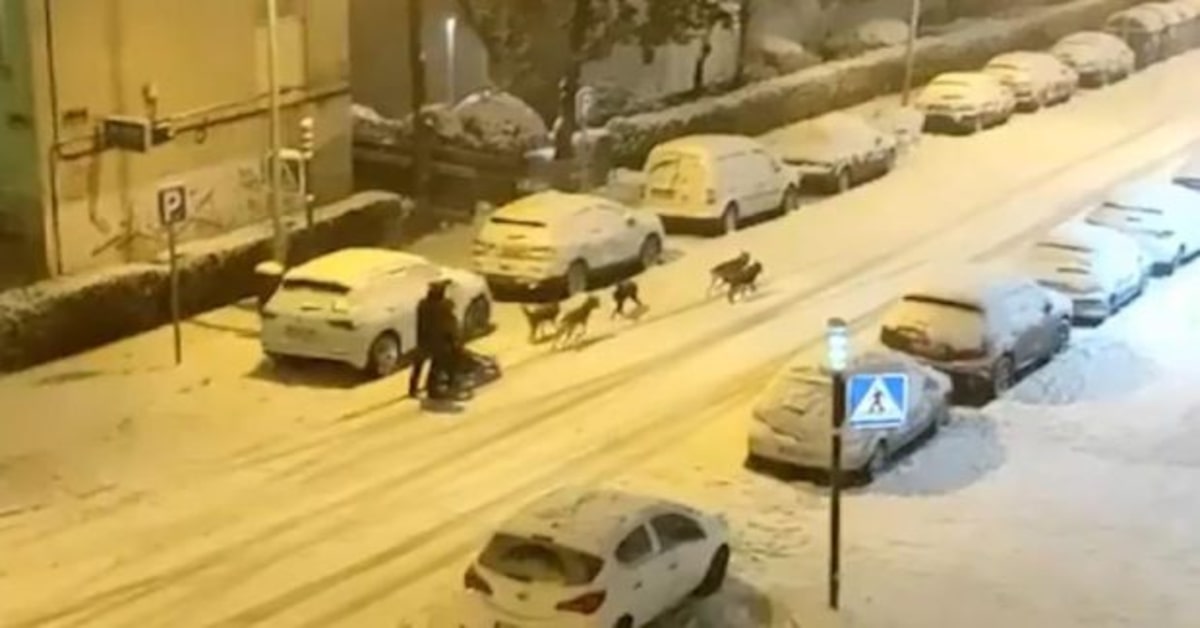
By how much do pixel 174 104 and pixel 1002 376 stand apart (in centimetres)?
1199

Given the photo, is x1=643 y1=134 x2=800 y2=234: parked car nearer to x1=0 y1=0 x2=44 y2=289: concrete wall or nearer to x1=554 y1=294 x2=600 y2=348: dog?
x1=554 y1=294 x2=600 y2=348: dog

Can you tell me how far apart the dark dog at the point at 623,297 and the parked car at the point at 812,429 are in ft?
16.6

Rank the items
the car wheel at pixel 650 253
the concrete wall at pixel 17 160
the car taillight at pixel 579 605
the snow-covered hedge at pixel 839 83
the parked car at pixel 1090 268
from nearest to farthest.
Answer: the car taillight at pixel 579 605, the concrete wall at pixel 17 160, the parked car at pixel 1090 268, the car wheel at pixel 650 253, the snow-covered hedge at pixel 839 83

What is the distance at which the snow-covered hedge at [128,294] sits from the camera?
26.9 metres

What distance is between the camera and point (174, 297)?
28.0 m

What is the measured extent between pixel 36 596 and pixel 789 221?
58.2 feet

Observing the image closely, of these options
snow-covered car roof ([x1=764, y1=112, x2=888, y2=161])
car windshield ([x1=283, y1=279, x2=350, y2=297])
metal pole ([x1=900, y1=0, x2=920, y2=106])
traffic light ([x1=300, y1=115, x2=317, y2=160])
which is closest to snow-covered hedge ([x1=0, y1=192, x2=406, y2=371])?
traffic light ([x1=300, y1=115, x2=317, y2=160])

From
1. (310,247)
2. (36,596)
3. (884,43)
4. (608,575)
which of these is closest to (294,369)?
(310,247)

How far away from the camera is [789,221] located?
35.5 metres

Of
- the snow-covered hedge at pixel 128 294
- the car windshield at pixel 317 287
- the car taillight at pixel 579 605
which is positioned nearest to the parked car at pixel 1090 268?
the car windshield at pixel 317 287

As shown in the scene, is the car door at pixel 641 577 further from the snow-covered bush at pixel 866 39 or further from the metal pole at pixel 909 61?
the snow-covered bush at pixel 866 39

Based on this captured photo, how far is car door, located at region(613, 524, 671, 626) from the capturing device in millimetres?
19016

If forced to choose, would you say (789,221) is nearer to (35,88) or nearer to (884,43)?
(35,88)

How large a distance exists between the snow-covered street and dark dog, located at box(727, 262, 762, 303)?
0.30m
